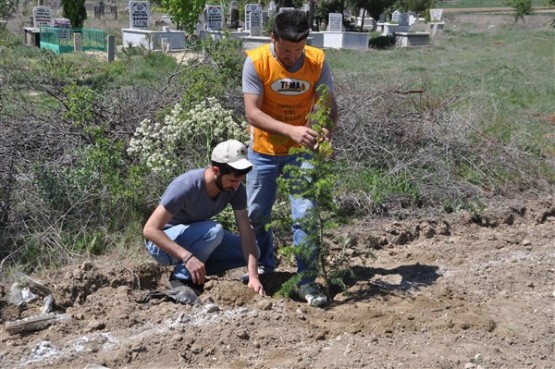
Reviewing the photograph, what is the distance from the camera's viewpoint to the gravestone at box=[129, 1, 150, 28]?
1034 inches

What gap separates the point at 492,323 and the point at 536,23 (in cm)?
5064

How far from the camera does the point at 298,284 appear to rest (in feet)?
14.4

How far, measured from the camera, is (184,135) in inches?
240

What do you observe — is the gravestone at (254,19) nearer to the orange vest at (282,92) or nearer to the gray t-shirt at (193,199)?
the orange vest at (282,92)

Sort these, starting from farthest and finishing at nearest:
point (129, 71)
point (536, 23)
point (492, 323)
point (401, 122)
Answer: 1. point (536, 23)
2. point (129, 71)
3. point (401, 122)
4. point (492, 323)

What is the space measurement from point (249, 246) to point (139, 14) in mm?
A: 23657

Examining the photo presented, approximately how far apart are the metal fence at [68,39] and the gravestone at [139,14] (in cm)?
213

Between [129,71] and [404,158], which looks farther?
[129,71]

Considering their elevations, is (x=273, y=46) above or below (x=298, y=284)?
above

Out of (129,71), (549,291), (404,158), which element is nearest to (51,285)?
(549,291)

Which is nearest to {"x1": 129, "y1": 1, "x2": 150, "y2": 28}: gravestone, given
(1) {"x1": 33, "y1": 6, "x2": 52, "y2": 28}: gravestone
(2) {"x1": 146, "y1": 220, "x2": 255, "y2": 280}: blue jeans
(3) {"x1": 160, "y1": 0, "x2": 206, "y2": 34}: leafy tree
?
(3) {"x1": 160, "y1": 0, "x2": 206, "y2": 34}: leafy tree

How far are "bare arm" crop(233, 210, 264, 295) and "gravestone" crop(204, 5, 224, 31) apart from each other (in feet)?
76.0

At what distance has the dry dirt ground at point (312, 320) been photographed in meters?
3.55

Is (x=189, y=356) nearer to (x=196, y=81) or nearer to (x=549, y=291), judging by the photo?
(x=549, y=291)
